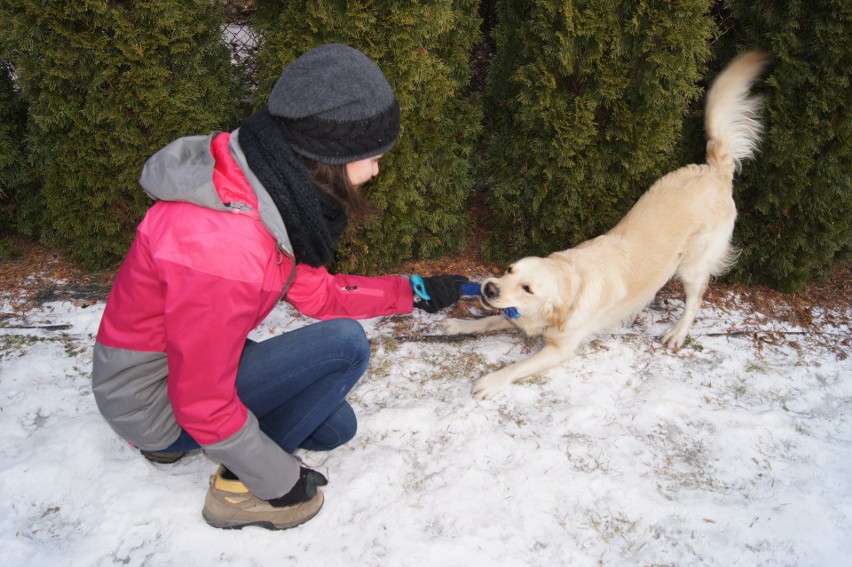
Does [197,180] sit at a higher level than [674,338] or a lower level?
higher

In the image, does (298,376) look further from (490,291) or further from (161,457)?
(490,291)

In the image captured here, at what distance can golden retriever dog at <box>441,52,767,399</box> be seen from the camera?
3248 mm

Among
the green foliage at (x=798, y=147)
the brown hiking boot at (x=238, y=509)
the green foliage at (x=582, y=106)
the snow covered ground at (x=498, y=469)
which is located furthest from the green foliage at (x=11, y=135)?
the green foliage at (x=798, y=147)

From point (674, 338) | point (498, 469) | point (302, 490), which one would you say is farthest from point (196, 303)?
point (674, 338)

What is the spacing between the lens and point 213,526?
2.29 meters

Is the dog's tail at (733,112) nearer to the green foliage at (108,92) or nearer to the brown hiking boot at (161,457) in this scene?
the green foliage at (108,92)

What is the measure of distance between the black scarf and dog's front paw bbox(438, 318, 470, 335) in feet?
6.61

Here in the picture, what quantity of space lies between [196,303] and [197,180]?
40cm

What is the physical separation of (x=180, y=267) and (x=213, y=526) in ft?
4.11

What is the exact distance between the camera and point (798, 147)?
12.9ft

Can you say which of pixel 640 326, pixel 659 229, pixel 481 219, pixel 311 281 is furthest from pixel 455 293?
pixel 481 219

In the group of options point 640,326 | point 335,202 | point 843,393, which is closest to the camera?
point 335,202

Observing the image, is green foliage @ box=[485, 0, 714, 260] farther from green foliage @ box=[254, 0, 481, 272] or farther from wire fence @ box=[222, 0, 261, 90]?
wire fence @ box=[222, 0, 261, 90]

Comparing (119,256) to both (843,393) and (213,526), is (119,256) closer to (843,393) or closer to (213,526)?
(213,526)
